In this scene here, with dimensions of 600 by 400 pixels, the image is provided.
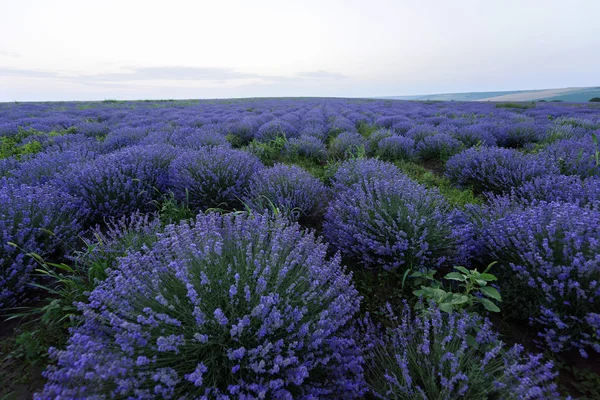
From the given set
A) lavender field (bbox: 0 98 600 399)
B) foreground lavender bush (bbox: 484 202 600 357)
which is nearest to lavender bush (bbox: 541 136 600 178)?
lavender field (bbox: 0 98 600 399)

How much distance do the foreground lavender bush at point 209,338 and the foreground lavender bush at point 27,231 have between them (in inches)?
37.8

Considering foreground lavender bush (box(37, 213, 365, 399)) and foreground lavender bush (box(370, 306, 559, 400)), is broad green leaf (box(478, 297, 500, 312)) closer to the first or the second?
foreground lavender bush (box(370, 306, 559, 400))

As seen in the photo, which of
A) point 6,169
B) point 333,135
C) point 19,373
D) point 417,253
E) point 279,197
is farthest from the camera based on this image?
point 333,135

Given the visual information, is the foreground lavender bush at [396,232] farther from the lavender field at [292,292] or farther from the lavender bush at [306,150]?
the lavender bush at [306,150]

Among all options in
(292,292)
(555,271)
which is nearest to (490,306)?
(555,271)

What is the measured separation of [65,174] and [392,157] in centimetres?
496

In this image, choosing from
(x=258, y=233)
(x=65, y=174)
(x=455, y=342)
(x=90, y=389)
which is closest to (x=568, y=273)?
(x=455, y=342)

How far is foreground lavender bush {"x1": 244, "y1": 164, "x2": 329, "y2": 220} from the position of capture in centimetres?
292

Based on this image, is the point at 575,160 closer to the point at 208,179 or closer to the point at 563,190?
the point at 563,190

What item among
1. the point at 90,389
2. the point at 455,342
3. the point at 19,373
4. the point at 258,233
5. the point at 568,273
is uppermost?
the point at 258,233

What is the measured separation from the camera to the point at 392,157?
17.7 ft

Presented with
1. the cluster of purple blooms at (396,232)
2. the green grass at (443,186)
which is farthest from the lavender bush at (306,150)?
the cluster of purple blooms at (396,232)

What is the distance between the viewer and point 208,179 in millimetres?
3324

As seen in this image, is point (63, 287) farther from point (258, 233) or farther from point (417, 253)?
point (417, 253)
